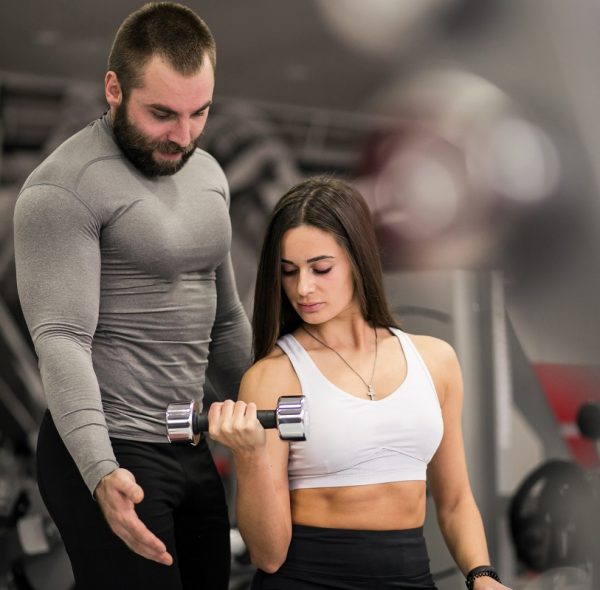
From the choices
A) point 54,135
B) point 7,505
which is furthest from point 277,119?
point 7,505

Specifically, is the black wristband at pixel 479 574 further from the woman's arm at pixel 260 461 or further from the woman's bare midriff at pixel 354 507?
the woman's arm at pixel 260 461

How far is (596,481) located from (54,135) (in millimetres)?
2250

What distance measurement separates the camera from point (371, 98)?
338cm

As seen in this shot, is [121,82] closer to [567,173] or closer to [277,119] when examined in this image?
[277,119]

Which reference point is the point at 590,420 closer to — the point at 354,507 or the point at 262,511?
the point at 354,507

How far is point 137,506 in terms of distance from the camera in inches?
→ 61.4

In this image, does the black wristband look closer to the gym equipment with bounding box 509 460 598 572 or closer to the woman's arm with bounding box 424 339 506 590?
the woman's arm with bounding box 424 339 506 590

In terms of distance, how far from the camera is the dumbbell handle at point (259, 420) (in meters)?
1.37

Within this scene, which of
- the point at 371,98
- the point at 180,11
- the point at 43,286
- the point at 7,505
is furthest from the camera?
the point at 371,98

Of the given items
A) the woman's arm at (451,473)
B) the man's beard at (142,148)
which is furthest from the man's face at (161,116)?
the woman's arm at (451,473)

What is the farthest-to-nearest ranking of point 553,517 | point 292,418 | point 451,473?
point 553,517
point 451,473
point 292,418

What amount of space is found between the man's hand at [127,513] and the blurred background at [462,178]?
6.11 feet

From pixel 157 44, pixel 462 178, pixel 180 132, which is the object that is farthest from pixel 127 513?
pixel 462 178

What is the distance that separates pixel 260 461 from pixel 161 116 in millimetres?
599
